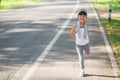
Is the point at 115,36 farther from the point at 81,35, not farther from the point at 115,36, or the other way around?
the point at 81,35

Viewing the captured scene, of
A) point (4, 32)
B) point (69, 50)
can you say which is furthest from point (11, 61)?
point (4, 32)

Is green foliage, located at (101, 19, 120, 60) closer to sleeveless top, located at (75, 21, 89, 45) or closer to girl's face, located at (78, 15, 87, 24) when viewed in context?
sleeveless top, located at (75, 21, 89, 45)

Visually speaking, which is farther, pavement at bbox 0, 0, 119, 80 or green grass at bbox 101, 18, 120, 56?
green grass at bbox 101, 18, 120, 56

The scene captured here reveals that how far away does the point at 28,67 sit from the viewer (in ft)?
30.4

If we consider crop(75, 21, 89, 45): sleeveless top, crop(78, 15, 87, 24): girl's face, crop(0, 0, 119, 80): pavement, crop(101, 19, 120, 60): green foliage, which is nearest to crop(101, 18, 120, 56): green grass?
crop(101, 19, 120, 60): green foliage

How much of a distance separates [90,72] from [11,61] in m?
2.58

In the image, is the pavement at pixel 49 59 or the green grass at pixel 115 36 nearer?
the pavement at pixel 49 59

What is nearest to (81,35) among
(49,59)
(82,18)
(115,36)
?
(82,18)

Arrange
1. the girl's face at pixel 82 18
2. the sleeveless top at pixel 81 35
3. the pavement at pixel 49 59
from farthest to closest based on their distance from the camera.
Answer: the pavement at pixel 49 59 → the sleeveless top at pixel 81 35 → the girl's face at pixel 82 18

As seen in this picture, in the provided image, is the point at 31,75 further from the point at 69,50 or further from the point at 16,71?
the point at 69,50

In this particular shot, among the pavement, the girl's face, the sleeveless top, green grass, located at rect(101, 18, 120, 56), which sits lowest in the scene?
green grass, located at rect(101, 18, 120, 56)

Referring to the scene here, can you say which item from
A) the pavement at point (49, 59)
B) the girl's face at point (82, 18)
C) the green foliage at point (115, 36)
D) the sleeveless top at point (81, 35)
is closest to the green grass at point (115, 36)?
the green foliage at point (115, 36)

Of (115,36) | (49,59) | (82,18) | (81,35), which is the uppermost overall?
(82,18)

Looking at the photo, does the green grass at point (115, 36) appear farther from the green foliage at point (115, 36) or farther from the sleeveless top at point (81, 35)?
the sleeveless top at point (81, 35)
